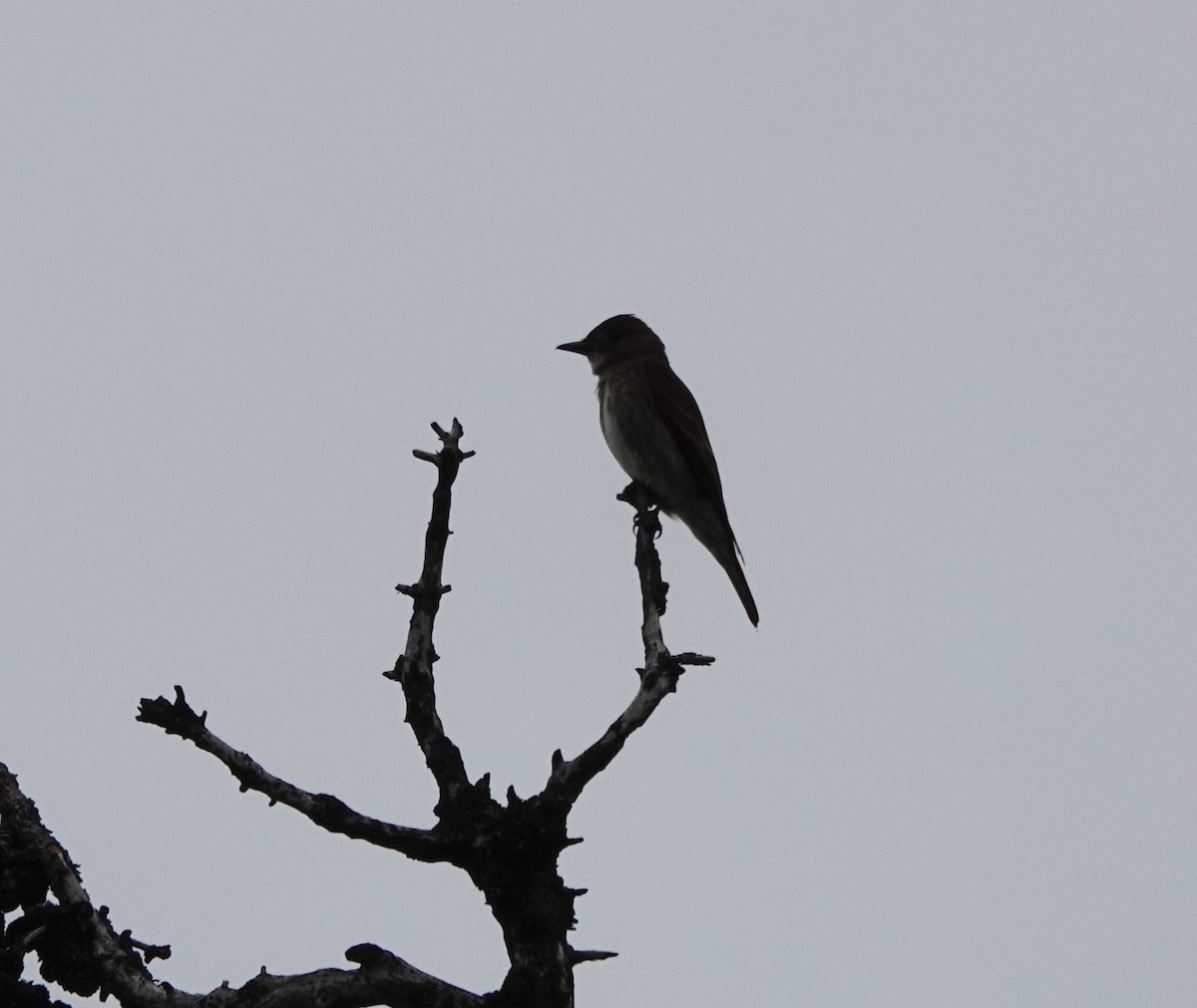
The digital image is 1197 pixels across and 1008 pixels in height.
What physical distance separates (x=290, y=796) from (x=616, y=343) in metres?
6.10

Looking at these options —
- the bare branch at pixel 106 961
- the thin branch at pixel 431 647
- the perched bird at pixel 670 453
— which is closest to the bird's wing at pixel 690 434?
the perched bird at pixel 670 453

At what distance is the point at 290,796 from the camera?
4641 mm

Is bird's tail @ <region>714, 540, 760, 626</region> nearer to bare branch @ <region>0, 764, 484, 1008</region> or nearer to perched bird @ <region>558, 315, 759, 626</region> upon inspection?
perched bird @ <region>558, 315, 759, 626</region>

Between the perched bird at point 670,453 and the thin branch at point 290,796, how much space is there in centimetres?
462

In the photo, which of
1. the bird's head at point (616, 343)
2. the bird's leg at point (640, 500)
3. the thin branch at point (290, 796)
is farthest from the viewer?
the bird's head at point (616, 343)

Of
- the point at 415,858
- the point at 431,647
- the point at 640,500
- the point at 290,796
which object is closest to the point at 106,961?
the point at 290,796

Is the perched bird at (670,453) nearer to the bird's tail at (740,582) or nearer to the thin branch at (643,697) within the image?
the bird's tail at (740,582)

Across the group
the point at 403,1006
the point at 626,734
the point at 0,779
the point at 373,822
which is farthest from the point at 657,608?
the point at 0,779

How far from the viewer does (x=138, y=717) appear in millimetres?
4633

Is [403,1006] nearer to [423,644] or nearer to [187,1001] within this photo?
[187,1001]

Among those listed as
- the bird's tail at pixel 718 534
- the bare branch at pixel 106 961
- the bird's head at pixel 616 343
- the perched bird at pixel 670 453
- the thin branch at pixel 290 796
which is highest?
the bird's head at pixel 616 343

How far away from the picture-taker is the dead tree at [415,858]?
13.5 ft

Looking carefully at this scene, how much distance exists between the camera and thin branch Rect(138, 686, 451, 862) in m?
4.59

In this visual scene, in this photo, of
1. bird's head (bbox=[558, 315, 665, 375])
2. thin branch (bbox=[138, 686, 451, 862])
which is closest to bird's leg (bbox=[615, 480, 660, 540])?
bird's head (bbox=[558, 315, 665, 375])
